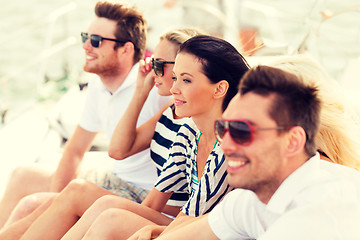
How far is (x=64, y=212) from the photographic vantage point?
2191 mm

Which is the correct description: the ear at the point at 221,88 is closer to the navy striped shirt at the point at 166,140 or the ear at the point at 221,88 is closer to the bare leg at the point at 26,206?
the navy striped shirt at the point at 166,140

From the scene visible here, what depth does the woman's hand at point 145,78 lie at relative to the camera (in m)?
2.46

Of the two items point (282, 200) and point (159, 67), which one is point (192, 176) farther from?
point (282, 200)

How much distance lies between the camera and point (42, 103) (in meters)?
4.03

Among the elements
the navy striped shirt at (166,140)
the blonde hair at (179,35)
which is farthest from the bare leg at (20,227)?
the blonde hair at (179,35)

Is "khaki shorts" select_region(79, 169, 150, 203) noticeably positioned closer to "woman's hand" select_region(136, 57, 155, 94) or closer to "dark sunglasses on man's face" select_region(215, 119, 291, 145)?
"woman's hand" select_region(136, 57, 155, 94)

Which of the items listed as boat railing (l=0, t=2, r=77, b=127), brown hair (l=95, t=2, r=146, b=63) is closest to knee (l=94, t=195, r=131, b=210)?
brown hair (l=95, t=2, r=146, b=63)

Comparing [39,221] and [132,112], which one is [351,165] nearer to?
[132,112]

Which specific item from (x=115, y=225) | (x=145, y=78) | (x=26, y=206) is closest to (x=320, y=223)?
(x=115, y=225)

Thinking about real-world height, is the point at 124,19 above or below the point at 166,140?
above

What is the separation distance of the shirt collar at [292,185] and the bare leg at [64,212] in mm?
1112

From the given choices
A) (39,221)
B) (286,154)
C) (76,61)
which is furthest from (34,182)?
(76,61)

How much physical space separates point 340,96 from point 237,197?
2.01 feet

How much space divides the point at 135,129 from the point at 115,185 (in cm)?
40
